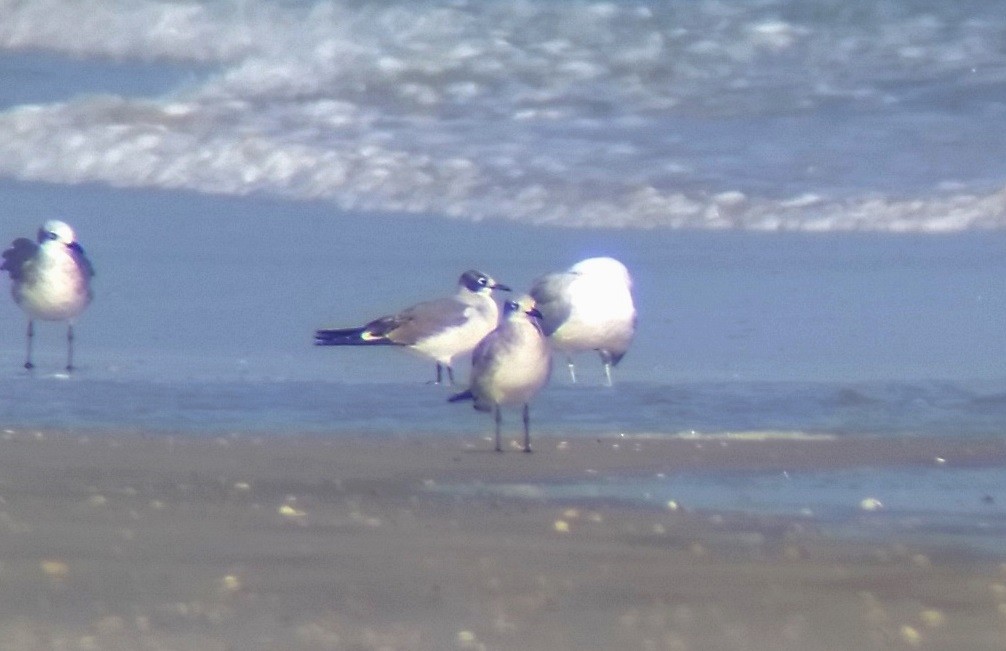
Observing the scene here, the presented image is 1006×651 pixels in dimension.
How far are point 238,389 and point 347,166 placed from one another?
15.9 ft

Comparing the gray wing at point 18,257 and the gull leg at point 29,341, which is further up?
the gray wing at point 18,257

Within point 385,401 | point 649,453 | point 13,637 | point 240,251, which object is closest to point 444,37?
point 240,251

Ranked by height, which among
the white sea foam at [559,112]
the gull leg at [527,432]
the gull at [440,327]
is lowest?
the gull leg at [527,432]

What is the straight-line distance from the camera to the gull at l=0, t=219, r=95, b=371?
7.67 metres

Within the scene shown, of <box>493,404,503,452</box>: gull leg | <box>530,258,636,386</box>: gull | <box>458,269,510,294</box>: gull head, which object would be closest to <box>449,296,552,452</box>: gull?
<box>493,404,503,452</box>: gull leg

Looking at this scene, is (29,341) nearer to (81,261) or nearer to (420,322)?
(81,261)

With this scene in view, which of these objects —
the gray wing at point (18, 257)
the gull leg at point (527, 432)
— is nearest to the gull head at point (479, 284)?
the gull leg at point (527, 432)

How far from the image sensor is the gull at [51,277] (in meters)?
7.67

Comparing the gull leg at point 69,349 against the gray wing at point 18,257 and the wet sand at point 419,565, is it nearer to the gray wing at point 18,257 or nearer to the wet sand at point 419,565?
the gray wing at point 18,257

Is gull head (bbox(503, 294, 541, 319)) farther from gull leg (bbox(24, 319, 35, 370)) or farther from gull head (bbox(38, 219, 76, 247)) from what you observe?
gull head (bbox(38, 219, 76, 247))

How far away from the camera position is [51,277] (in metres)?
7.66

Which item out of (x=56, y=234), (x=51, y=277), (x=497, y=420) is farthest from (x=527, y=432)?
(x=56, y=234)

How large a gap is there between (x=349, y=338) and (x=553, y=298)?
0.84 metres

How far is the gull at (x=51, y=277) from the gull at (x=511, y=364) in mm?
1637
